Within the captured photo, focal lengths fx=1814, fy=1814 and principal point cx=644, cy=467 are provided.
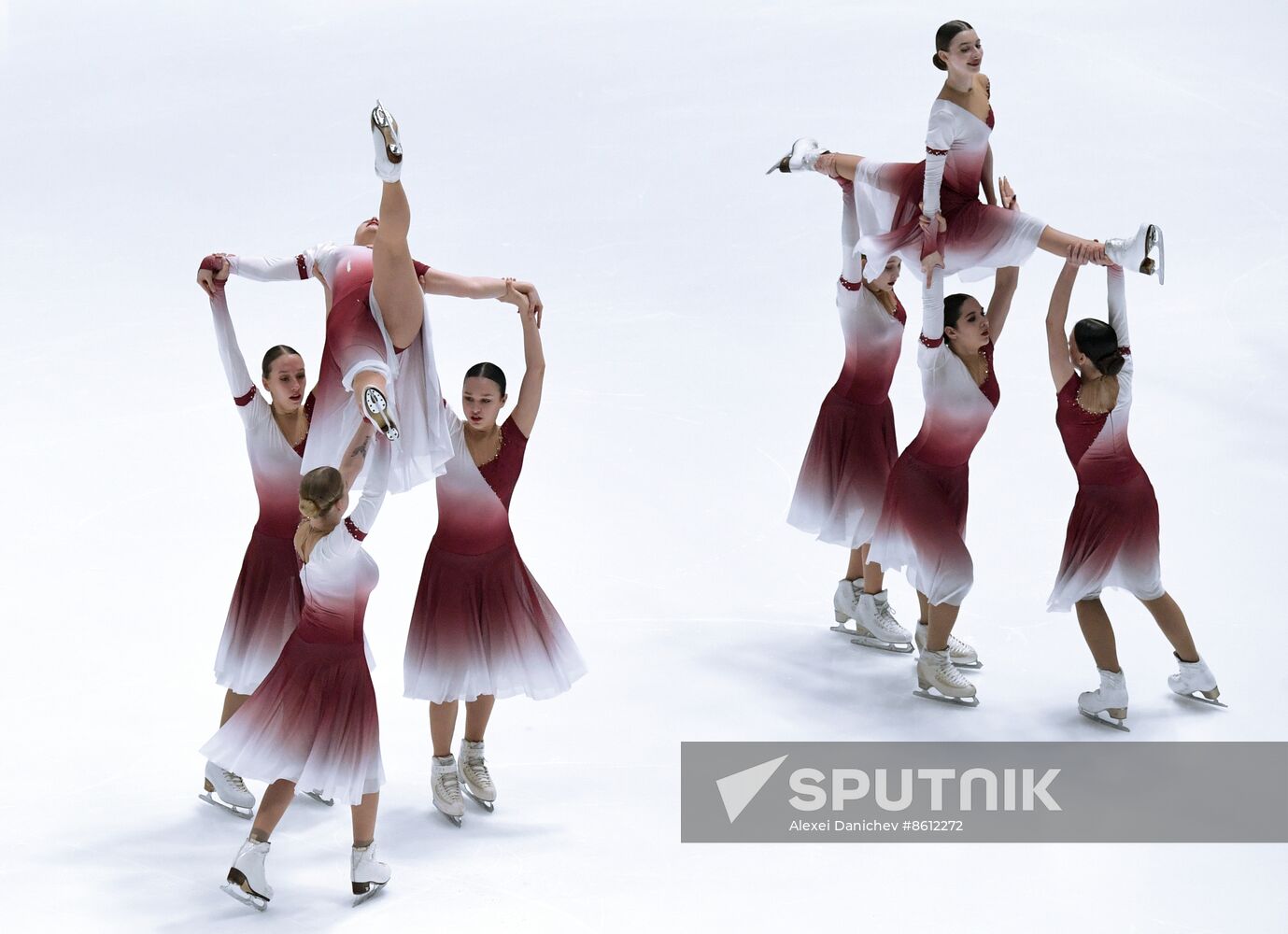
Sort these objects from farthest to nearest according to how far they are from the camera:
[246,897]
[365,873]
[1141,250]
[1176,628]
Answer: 1. [1176,628]
2. [1141,250]
3. [365,873]
4. [246,897]

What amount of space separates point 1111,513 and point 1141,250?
0.94 meters

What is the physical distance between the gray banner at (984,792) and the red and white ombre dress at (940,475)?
654 millimetres

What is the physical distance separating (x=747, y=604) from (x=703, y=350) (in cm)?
231

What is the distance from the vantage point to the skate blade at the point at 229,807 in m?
5.73

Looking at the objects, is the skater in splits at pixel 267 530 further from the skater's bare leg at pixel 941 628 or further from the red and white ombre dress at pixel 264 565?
the skater's bare leg at pixel 941 628

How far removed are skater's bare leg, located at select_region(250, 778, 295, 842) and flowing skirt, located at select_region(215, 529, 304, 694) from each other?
2.29 ft

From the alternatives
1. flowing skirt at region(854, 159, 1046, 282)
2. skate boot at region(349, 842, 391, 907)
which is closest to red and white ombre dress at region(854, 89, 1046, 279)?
flowing skirt at region(854, 159, 1046, 282)

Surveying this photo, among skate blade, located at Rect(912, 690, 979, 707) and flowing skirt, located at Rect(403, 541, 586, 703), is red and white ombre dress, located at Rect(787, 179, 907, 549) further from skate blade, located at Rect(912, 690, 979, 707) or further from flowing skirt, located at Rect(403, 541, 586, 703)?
flowing skirt, located at Rect(403, 541, 586, 703)

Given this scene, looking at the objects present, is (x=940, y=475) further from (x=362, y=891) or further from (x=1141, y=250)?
(x=362, y=891)

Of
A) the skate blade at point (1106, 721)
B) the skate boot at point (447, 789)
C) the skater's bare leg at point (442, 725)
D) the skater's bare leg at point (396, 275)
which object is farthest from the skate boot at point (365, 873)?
the skate blade at point (1106, 721)

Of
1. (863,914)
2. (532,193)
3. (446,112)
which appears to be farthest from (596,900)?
(446,112)

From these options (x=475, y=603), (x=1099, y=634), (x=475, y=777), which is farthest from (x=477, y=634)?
(x=1099, y=634)

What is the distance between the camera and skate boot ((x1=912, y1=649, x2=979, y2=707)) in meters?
6.48

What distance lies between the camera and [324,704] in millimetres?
5223
